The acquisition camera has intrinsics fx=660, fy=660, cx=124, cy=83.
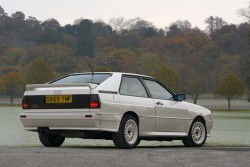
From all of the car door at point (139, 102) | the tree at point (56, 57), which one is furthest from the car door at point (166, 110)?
the tree at point (56, 57)

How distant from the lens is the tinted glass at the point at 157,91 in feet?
42.5

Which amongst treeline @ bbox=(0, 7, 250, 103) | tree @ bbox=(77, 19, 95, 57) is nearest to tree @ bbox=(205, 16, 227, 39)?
treeline @ bbox=(0, 7, 250, 103)

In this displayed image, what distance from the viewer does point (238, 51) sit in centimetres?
15050

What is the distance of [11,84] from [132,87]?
4443 inches

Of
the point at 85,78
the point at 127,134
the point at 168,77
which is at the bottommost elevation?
the point at 127,134

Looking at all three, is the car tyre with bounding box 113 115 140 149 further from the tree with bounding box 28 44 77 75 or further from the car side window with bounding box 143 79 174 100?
the tree with bounding box 28 44 77 75

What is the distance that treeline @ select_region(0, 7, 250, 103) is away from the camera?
118 metres

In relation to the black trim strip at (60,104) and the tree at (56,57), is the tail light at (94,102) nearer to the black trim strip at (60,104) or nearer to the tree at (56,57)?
the black trim strip at (60,104)

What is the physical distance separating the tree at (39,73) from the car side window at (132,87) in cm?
10493

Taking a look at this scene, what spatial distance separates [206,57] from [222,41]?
18841mm

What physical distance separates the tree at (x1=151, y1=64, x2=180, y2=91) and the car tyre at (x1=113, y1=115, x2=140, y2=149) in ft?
313

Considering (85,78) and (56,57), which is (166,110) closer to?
(85,78)

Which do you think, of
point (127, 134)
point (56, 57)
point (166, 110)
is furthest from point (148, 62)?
point (127, 134)

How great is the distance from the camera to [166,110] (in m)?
13.0
